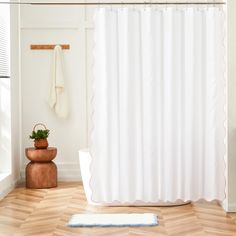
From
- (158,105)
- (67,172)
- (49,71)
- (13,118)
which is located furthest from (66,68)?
(158,105)

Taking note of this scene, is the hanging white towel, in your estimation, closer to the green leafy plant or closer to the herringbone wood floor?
the green leafy plant

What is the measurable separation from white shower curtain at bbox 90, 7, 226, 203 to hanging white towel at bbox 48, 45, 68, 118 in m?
1.94

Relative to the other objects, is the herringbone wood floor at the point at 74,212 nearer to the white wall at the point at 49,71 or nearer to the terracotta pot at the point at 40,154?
the terracotta pot at the point at 40,154

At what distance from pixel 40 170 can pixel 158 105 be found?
2.04m

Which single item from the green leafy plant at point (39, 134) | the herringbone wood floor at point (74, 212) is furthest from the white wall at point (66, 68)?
the herringbone wood floor at point (74, 212)

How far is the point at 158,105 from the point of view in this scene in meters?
4.52

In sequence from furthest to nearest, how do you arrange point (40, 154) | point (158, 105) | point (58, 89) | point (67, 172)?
point (67, 172) → point (58, 89) → point (40, 154) → point (158, 105)

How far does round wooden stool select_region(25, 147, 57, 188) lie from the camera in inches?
237

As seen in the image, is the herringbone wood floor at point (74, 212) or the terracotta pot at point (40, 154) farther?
the terracotta pot at point (40, 154)

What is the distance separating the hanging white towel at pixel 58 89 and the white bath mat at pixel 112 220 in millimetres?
2071

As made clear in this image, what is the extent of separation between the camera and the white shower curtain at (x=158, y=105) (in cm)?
446

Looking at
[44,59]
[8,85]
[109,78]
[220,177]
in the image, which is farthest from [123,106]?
[44,59]

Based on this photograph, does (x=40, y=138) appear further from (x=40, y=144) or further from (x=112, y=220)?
(x=112, y=220)

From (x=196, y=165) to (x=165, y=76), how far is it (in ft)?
2.61
